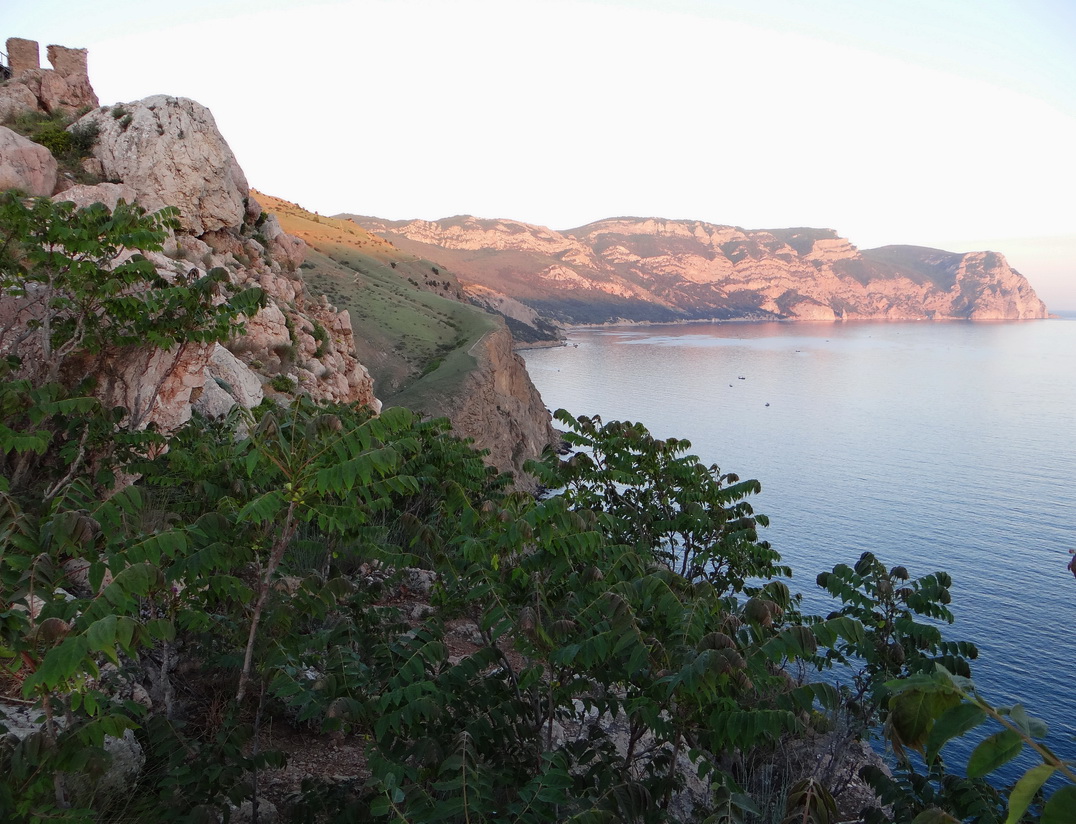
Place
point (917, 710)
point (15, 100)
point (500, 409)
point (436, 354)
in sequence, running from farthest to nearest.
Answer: point (436, 354) < point (500, 409) < point (15, 100) < point (917, 710)

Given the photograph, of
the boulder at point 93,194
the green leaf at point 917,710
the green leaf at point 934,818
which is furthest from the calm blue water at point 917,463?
the boulder at point 93,194

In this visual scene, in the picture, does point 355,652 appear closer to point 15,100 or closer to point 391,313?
point 15,100

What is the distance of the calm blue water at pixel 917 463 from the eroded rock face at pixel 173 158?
95.1 feet

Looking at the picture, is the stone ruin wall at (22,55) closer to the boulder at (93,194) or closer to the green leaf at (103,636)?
the boulder at (93,194)

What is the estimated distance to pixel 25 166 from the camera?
19.3 meters

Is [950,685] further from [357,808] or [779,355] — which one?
[779,355]

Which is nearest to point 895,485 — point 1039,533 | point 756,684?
point 1039,533

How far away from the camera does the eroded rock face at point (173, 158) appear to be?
25109 mm

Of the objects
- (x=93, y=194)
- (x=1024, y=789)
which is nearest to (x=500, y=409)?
(x=93, y=194)

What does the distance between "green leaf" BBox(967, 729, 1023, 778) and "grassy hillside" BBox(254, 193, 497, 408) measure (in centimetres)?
4452

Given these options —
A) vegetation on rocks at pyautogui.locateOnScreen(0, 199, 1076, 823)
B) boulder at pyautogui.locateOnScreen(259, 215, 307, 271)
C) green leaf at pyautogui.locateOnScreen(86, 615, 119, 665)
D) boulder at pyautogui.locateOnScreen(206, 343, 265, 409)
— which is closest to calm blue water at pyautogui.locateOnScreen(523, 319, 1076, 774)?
vegetation on rocks at pyautogui.locateOnScreen(0, 199, 1076, 823)

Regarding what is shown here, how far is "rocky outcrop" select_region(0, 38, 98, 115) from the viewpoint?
84.6 ft

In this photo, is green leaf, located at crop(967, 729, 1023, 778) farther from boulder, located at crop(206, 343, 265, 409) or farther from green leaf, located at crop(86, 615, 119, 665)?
boulder, located at crop(206, 343, 265, 409)

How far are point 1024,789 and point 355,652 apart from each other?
5.85 m
